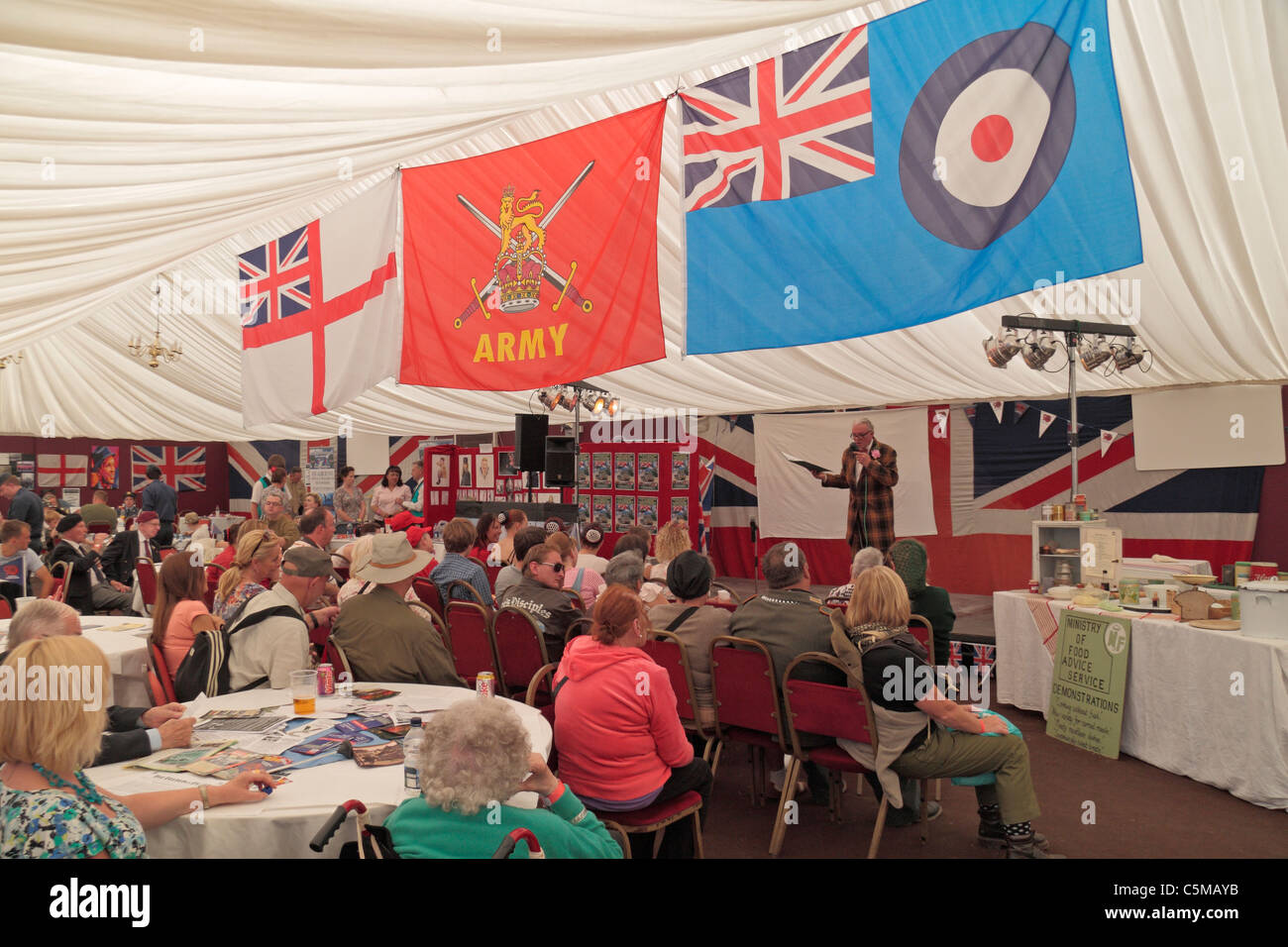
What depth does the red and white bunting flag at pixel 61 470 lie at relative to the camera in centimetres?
1634

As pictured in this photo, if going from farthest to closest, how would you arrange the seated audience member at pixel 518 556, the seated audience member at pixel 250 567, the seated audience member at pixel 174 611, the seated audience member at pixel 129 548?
the seated audience member at pixel 129 548
the seated audience member at pixel 518 556
the seated audience member at pixel 250 567
the seated audience member at pixel 174 611

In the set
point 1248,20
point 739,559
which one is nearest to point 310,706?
point 1248,20

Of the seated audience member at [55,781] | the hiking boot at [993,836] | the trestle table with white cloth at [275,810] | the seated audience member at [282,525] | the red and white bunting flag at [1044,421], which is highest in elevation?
the red and white bunting flag at [1044,421]

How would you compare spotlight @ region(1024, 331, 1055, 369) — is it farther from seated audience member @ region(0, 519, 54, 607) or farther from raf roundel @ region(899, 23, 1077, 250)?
seated audience member @ region(0, 519, 54, 607)

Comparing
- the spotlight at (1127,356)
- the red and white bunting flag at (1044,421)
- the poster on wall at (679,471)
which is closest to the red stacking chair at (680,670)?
the spotlight at (1127,356)

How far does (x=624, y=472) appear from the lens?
40.4 ft

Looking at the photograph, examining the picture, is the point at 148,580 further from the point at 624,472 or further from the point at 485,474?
the point at 624,472

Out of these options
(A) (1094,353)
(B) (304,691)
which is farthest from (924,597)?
(B) (304,691)

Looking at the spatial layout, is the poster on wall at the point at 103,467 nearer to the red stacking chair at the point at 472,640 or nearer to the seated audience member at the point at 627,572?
the red stacking chair at the point at 472,640

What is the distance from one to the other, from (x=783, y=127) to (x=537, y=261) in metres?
1.56

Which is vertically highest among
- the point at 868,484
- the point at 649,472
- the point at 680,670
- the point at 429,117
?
the point at 429,117

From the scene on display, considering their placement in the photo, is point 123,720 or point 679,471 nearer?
point 123,720

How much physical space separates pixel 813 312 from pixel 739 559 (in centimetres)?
859

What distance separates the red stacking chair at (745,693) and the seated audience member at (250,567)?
2.19 m
